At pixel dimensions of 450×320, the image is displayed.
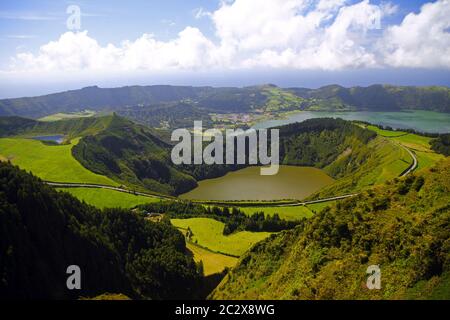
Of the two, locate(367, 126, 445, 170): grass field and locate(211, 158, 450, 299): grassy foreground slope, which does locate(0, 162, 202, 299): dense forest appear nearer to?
locate(211, 158, 450, 299): grassy foreground slope

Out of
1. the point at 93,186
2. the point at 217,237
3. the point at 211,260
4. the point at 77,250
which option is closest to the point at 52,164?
the point at 93,186

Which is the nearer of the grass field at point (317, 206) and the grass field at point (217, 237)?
the grass field at point (217, 237)

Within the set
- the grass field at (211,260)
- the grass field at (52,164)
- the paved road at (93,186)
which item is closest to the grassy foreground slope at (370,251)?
the grass field at (211,260)

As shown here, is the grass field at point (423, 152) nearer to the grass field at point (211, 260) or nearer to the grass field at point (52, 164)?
the grass field at point (211, 260)

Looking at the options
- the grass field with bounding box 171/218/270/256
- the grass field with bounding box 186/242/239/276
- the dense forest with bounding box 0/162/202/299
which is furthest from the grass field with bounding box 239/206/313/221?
the dense forest with bounding box 0/162/202/299

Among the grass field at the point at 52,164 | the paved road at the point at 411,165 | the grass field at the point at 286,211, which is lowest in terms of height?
the grass field at the point at 286,211
